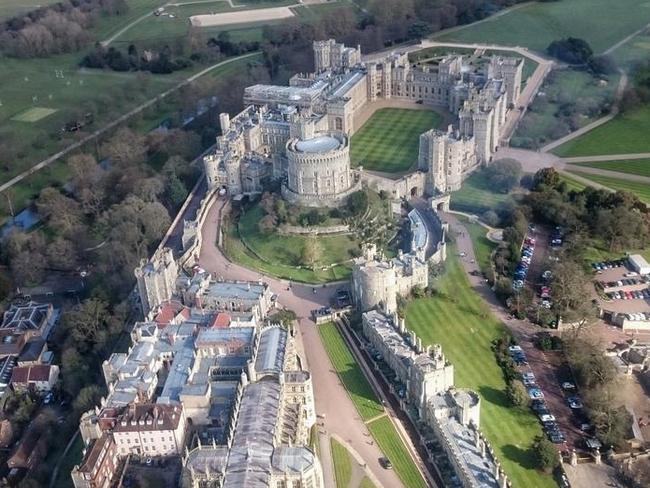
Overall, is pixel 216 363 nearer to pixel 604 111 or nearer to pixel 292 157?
pixel 292 157

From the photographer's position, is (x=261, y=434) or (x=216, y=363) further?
(x=216, y=363)

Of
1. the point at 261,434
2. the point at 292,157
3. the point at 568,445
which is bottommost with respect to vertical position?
the point at 568,445

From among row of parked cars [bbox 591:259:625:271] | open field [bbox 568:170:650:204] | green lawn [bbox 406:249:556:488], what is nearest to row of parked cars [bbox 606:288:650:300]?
row of parked cars [bbox 591:259:625:271]

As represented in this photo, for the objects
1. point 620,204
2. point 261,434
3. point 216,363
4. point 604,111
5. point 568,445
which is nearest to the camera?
point 261,434

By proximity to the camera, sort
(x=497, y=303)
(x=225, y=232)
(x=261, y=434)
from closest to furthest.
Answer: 1. (x=261, y=434)
2. (x=497, y=303)
3. (x=225, y=232)

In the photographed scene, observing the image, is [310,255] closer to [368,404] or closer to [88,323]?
[368,404]

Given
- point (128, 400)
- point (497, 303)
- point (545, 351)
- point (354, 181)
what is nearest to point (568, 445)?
point (545, 351)

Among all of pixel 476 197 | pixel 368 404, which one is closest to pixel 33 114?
pixel 476 197
